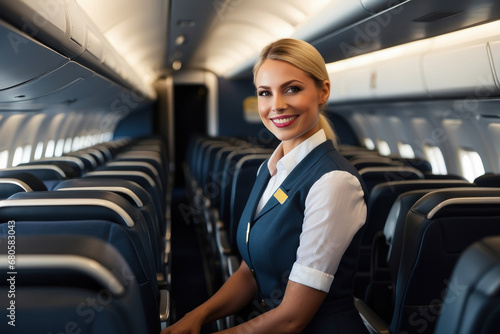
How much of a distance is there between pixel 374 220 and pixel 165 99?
1248 centimetres

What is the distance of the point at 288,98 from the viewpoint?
1987 millimetres

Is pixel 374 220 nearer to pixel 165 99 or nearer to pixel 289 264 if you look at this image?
pixel 289 264

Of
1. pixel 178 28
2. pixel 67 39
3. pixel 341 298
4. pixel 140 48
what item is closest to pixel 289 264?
pixel 341 298

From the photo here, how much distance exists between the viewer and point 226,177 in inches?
207

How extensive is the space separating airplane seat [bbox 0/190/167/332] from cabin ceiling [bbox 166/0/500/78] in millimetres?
1901

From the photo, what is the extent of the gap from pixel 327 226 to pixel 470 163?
5.14 m

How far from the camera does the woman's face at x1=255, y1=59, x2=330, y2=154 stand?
77.7 inches

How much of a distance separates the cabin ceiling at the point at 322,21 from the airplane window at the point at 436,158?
2.18 m

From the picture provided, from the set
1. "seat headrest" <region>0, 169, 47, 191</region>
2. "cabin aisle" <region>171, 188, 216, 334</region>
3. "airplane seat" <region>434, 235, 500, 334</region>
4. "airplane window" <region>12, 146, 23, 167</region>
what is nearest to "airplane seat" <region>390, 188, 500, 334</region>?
"airplane seat" <region>434, 235, 500, 334</region>

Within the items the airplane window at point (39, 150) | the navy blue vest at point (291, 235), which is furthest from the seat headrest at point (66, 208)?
the airplane window at point (39, 150)

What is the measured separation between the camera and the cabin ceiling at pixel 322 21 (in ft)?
10.6

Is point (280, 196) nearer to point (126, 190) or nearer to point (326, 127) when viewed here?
point (326, 127)

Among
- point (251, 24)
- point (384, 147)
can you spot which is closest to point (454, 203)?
point (251, 24)

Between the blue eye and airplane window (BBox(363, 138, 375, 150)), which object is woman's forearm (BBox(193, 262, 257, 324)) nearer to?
the blue eye
